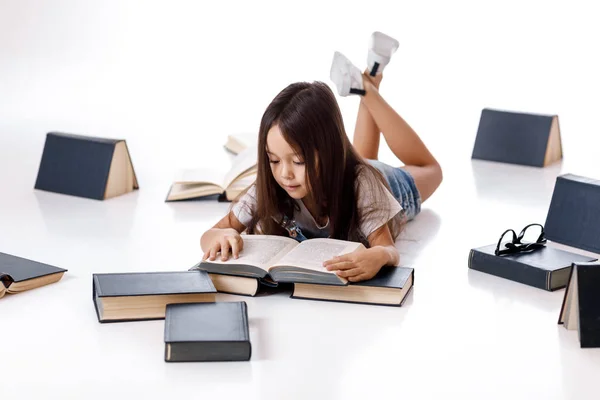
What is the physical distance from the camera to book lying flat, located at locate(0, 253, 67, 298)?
342 centimetres

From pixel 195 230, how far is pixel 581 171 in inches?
90.7

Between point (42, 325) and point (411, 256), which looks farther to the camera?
point (411, 256)

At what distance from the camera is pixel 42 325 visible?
10.5ft

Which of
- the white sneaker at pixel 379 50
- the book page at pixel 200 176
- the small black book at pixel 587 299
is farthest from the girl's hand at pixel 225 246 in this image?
the white sneaker at pixel 379 50

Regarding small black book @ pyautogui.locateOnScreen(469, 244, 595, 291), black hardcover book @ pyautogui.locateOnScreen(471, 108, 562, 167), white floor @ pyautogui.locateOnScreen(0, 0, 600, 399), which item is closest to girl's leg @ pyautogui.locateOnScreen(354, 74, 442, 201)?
white floor @ pyautogui.locateOnScreen(0, 0, 600, 399)

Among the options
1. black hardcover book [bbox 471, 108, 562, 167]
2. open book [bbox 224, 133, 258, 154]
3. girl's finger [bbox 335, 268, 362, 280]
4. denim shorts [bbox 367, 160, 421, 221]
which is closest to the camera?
girl's finger [bbox 335, 268, 362, 280]

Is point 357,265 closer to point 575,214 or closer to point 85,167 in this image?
point 575,214

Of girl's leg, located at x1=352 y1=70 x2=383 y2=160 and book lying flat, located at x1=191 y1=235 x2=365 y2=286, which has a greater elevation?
girl's leg, located at x1=352 y1=70 x2=383 y2=160

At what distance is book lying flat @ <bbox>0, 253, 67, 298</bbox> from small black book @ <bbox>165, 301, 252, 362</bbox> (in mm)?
715

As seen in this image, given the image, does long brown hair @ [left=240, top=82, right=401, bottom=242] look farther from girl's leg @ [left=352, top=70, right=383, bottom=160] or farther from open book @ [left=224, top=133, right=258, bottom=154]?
open book @ [left=224, top=133, right=258, bottom=154]

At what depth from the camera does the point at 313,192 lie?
357 centimetres

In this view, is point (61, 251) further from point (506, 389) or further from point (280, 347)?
point (506, 389)

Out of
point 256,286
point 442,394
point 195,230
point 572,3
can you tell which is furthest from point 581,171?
point 572,3

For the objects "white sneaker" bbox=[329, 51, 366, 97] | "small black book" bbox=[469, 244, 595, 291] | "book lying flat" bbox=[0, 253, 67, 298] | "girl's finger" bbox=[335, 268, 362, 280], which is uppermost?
"white sneaker" bbox=[329, 51, 366, 97]
